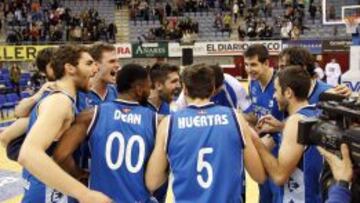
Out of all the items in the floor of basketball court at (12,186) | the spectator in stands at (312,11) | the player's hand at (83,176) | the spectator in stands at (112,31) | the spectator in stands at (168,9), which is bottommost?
the floor of basketball court at (12,186)

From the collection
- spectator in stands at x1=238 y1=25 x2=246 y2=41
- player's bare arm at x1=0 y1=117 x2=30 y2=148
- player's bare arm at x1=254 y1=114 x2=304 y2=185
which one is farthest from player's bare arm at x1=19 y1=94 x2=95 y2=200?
spectator in stands at x1=238 y1=25 x2=246 y2=41

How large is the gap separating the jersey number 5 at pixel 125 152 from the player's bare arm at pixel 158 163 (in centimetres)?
7

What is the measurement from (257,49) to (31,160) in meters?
2.72

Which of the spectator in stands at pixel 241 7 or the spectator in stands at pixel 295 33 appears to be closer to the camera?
the spectator in stands at pixel 295 33

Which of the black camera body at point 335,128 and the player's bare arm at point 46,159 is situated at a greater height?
the black camera body at point 335,128

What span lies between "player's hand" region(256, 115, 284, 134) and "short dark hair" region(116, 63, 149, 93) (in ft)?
2.86

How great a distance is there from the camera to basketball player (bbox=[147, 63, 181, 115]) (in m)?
4.30

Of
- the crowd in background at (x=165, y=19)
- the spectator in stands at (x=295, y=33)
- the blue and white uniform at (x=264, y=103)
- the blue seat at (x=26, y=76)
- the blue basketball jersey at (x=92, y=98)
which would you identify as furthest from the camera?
the crowd in background at (x=165, y=19)

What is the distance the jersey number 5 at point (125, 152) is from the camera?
130 inches

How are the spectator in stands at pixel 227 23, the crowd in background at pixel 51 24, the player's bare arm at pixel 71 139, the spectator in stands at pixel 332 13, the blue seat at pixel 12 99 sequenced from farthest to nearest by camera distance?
1. the spectator in stands at pixel 227 23
2. the crowd in background at pixel 51 24
3. the spectator in stands at pixel 332 13
4. the blue seat at pixel 12 99
5. the player's bare arm at pixel 71 139

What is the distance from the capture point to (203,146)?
10.3ft

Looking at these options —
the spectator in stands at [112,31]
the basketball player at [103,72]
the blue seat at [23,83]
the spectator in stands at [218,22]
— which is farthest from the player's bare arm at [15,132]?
the spectator in stands at [218,22]

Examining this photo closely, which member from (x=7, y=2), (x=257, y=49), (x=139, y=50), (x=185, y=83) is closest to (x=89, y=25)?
(x=139, y=50)

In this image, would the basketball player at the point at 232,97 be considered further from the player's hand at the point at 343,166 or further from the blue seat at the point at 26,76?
the blue seat at the point at 26,76
